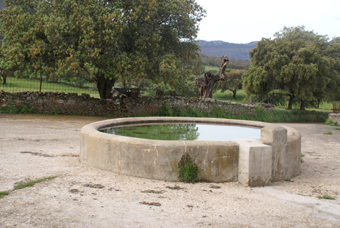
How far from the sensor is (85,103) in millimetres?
14367

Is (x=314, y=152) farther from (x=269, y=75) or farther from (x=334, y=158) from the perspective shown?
(x=269, y=75)

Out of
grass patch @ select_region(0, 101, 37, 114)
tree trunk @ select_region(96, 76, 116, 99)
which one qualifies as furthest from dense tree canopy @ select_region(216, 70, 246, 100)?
grass patch @ select_region(0, 101, 37, 114)

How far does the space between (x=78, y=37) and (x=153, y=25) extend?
139 inches

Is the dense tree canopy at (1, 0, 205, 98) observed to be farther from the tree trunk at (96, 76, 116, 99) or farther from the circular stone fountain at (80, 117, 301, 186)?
the circular stone fountain at (80, 117, 301, 186)

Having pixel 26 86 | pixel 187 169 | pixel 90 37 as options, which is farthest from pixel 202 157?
pixel 26 86

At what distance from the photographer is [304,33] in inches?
1419

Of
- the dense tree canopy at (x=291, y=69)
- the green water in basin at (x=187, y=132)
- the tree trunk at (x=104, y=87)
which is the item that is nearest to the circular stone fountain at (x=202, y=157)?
the green water in basin at (x=187, y=132)

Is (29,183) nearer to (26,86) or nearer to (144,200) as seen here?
(144,200)

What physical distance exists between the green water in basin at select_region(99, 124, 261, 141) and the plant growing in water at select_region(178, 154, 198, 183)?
1.31 meters

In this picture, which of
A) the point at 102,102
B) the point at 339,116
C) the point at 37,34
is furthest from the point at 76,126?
the point at 339,116

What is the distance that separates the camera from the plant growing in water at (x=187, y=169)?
4512 mm

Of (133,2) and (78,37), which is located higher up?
(133,2)

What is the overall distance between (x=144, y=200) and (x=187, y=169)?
38.6 inches

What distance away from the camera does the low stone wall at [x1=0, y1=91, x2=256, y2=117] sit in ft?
44.6
